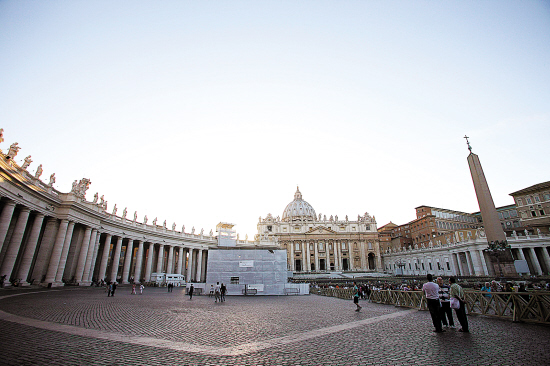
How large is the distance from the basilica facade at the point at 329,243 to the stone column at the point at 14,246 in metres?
75.8

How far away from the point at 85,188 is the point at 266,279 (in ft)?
80.9

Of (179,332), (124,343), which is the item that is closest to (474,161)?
(179,332)

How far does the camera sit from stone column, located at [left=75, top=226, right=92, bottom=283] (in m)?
32.5

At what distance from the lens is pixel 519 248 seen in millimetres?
52219

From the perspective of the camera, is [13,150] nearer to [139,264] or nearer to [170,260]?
[139,264]

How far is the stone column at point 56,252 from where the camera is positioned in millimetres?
28391

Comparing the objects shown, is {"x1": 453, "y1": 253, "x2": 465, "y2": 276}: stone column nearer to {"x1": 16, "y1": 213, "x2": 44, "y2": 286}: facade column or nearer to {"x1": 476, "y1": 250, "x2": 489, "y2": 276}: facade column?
{"x1": 476, "y1": 250, "x2": 489, "y2": 276}: facade column

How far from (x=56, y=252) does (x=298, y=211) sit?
10516 centimetres

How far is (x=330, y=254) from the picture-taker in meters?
100

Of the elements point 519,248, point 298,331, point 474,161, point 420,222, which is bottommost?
point 298,331

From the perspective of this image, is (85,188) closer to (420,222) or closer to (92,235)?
(92,235)

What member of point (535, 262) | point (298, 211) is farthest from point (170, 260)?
point (298, 211)

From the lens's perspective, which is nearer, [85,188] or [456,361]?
[456,361]

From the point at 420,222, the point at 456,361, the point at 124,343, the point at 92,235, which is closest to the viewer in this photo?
the point at 456,361
